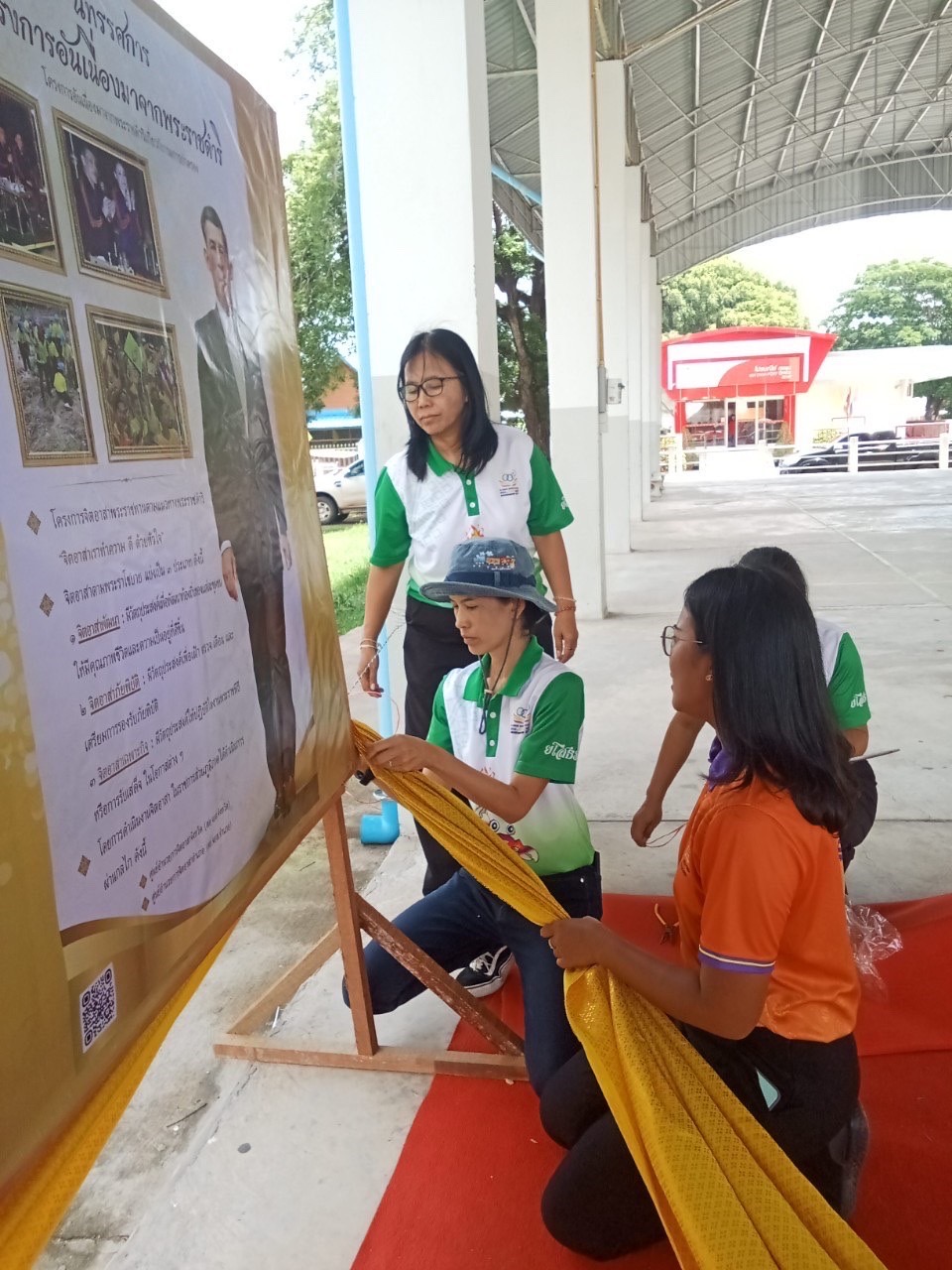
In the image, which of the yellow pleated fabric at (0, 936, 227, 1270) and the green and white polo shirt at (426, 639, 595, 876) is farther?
the green and white polo shirt at (426, 639, 595, 876)

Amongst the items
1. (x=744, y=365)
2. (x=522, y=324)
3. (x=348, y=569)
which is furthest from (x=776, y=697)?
(x=744, y=365)

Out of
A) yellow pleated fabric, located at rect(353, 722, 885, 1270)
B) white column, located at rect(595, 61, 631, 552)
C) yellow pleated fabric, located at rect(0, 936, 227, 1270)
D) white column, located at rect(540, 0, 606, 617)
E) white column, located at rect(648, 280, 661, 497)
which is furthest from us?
white column, located at rect(648, 280, 661, 497)

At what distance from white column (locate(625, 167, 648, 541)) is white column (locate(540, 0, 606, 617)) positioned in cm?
361

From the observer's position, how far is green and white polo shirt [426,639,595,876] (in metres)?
1.86

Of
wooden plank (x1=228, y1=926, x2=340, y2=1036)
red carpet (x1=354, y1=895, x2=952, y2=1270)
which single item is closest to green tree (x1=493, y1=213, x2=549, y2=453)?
wooden plank (x1=228, y1=926, x2=340, y2=1036)

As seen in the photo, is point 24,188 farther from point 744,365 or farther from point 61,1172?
point 744,365

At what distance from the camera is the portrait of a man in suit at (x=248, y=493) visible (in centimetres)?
126

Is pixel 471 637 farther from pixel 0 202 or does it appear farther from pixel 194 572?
pixel 0 202

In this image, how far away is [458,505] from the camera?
94.2 inches

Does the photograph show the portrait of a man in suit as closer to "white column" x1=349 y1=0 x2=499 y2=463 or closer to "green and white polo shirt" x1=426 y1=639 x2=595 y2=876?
"green and white polo shirt" x1=426 y1=639 x2=595 y2=876

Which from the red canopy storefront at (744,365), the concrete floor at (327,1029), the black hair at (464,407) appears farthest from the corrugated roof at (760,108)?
the black hair at (464,407)

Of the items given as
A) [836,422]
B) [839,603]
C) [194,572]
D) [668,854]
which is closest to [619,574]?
[839,603]

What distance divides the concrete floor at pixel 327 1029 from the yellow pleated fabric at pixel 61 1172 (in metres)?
0.79

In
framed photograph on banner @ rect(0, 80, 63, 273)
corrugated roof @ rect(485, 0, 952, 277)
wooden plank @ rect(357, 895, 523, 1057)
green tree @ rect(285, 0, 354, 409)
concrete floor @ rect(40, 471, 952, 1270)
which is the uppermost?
corrugated roof @ rect(485, 0, 952, 277)
